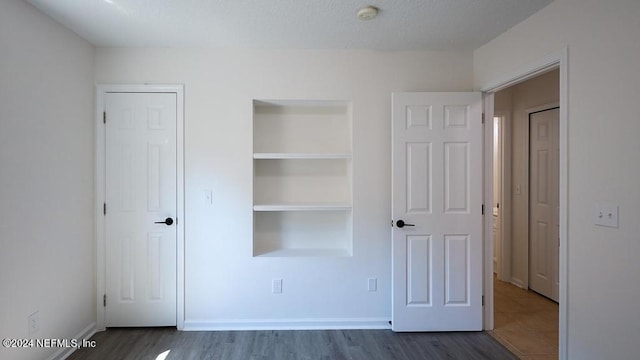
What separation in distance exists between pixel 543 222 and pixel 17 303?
185 inches

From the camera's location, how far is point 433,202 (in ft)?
8.13

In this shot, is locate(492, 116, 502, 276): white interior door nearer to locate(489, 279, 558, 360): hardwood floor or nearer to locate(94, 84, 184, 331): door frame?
locate(489, 279, 558, 360): hardwood floor

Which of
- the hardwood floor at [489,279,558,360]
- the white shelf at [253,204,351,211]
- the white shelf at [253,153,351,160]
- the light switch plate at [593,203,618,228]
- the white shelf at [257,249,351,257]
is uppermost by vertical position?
the white shelf at [253,153,351,160]

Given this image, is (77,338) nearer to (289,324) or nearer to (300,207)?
(289,324)

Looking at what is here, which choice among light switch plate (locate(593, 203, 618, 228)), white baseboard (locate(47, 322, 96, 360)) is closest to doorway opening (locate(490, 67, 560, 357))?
light switch plate (locate(593, 203, 618, 228))

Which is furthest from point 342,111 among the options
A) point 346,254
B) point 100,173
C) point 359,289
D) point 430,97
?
point 100,173

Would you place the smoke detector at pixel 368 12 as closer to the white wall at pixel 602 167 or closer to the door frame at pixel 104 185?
the white wall at pixel 602 167

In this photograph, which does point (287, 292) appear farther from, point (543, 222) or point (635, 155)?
point (543, 222)

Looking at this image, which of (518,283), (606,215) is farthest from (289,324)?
(518,283)

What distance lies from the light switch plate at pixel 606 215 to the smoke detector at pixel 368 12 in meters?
1.76

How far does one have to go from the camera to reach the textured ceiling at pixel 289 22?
1888 mm

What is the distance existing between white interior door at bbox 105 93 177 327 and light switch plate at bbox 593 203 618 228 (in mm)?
2962

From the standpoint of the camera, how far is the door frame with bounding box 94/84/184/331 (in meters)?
2.48

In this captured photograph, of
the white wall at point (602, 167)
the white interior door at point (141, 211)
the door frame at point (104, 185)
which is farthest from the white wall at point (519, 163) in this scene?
the white interior door at point (141, 211)
